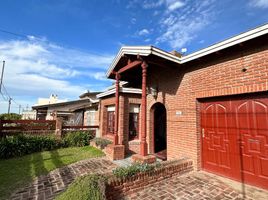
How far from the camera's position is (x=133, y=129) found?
8.39 meters

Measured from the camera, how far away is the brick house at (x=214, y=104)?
4.14m

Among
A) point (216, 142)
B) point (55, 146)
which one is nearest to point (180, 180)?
point (216, 142)

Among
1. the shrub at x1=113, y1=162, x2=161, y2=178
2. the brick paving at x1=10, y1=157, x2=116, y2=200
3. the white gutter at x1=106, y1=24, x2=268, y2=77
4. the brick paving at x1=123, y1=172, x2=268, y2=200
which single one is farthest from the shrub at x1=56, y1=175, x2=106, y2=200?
the white gutter at x1=106, y1=24, x2=268, y2=77

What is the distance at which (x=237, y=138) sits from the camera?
4.57m

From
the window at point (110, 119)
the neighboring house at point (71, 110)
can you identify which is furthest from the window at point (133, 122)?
the neighboring house at point (71, 110)

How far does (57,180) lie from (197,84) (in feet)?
17.6

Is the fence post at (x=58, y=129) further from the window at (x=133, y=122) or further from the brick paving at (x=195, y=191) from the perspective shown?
the brick paving at (x=195, y=191)

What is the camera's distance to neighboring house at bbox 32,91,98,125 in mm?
14500

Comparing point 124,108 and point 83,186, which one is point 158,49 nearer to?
point 124,108

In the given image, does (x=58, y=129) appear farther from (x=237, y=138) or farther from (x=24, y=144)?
(x=237, y=138)

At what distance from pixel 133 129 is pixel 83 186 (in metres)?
5.36

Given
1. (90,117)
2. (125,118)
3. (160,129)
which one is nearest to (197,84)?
(125,118)

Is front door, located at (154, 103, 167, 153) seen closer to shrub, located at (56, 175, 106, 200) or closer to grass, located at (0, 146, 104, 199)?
grass, located at (0, 146, 104, 199)

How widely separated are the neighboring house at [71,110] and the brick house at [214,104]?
21.7 feet
